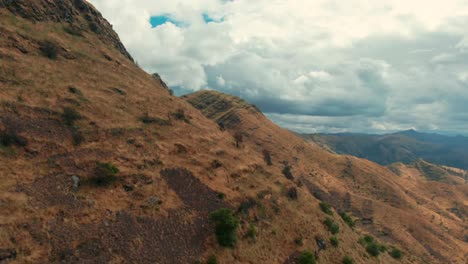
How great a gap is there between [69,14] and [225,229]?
276ft

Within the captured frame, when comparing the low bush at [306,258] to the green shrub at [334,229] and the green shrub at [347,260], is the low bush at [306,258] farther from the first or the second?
the green shrub at [334,229]

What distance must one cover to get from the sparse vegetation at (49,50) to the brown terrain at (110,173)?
0.29m

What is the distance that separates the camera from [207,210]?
49656mm

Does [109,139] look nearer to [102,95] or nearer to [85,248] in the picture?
[102,95]

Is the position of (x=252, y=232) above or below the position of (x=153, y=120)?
below

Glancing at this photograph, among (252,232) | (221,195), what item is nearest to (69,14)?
(221,195)

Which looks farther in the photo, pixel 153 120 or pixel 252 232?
pixel 153 120

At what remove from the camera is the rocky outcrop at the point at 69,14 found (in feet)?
252

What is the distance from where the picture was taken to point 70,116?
53.3 m

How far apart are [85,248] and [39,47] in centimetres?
5664

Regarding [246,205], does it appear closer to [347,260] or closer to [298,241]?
[298,241]

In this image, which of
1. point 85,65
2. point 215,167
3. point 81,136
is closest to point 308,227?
point 215,167

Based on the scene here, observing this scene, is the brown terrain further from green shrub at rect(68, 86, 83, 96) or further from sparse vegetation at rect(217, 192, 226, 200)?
green shrub at rect(68, 86, 83, 96)

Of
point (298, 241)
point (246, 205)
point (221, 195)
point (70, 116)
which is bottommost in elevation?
point (298, 241)
